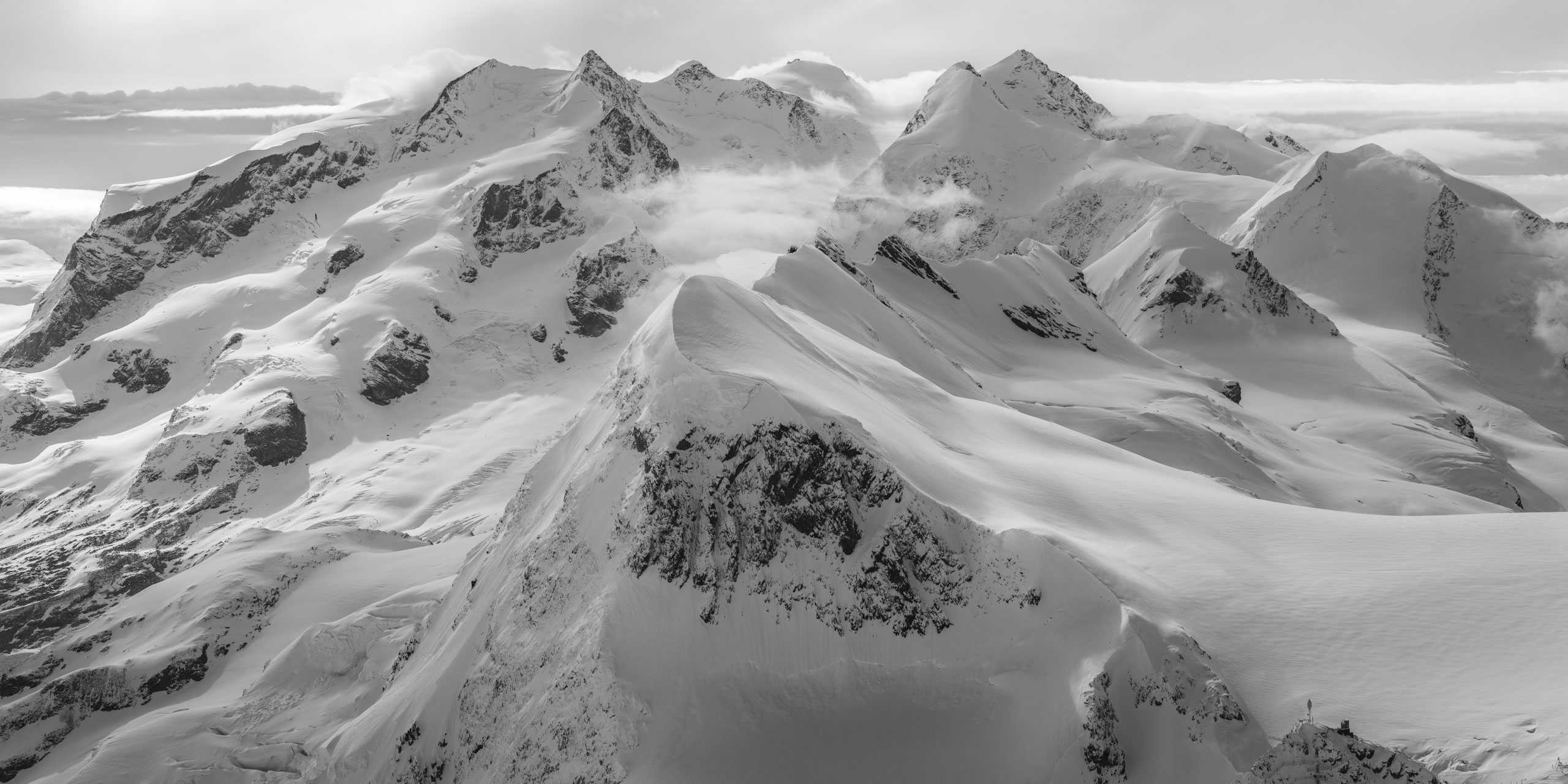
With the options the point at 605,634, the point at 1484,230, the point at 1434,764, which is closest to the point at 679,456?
the point at 605,634

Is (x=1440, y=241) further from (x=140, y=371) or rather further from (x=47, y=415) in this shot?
(x=47, y=415)

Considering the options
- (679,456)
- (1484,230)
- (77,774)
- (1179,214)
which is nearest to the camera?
(679,456)

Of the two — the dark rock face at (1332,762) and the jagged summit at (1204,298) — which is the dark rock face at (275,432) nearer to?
the jagged summit at (1204,298)

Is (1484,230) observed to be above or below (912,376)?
below

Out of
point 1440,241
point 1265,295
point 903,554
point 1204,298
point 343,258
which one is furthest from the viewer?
point 343,258

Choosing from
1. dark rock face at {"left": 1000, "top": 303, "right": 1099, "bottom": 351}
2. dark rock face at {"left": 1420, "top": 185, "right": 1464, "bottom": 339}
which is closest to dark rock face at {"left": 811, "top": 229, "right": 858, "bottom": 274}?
dark rock face at {"left": 1000, "top": 303, "right": 1099, "bottom": 351}

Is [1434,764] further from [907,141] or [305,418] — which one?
[907,141]

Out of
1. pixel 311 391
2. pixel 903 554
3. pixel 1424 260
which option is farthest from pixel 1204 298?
pixel 311 391
